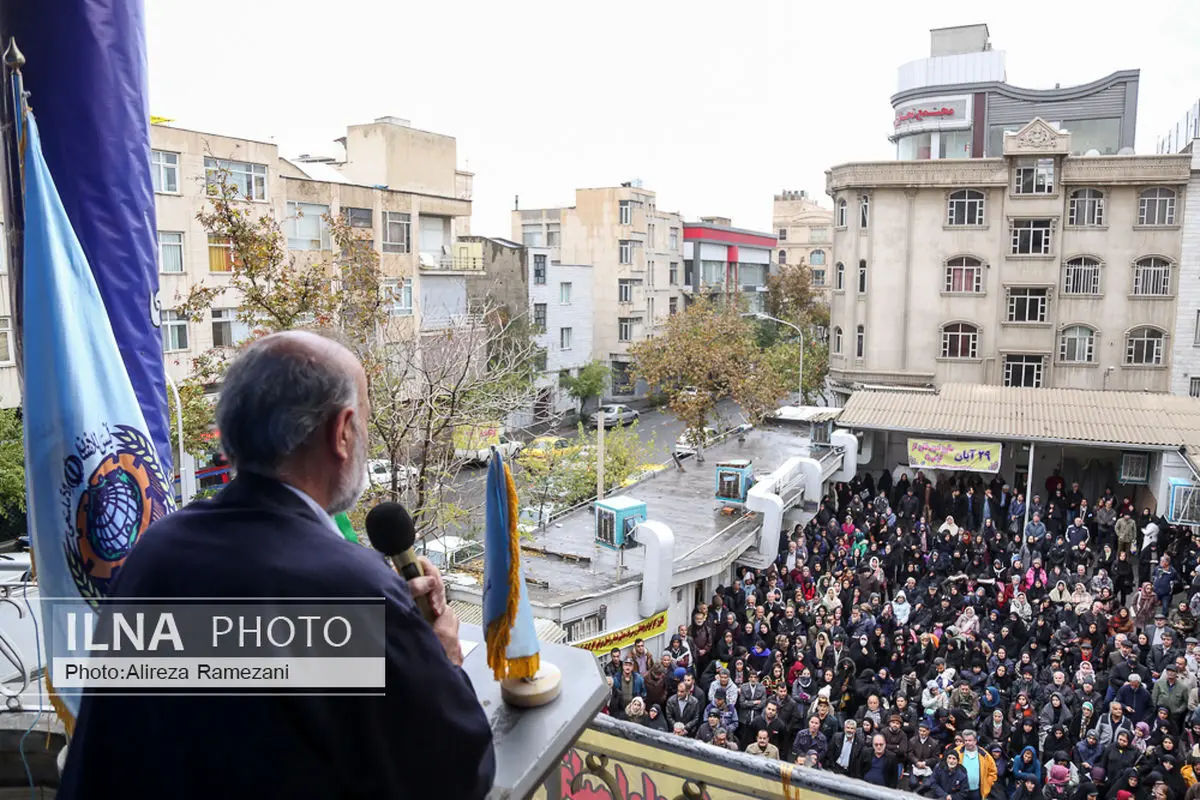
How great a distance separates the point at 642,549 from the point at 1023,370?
19223 mm

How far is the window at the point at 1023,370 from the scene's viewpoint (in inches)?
1246

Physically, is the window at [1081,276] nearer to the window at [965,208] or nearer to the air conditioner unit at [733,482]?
the window at [965,208]

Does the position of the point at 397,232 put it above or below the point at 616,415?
above

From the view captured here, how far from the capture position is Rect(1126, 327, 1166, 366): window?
30.4m

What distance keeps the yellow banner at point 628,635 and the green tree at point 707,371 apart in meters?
12.8

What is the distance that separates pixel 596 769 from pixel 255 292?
42.9 ft

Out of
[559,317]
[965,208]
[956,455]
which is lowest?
[956,455]

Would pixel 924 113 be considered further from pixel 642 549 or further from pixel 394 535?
pixel 394 535

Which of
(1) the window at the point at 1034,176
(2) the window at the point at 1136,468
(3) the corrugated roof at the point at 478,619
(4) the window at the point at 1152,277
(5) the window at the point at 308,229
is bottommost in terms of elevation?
(3) the corrugated roof at the point at 478,619

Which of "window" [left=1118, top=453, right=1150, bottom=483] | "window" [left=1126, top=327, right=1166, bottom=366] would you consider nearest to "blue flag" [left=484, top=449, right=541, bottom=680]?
"window" [left=1118, top=453, right=1150, bottom=483]

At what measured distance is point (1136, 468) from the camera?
22062mm

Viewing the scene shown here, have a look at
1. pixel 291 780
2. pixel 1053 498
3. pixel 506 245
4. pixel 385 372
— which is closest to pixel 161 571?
pixel 291 780

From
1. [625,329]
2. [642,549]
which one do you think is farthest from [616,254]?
[642,549]

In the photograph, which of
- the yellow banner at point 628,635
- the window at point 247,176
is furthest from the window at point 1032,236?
the window at point 247,176
